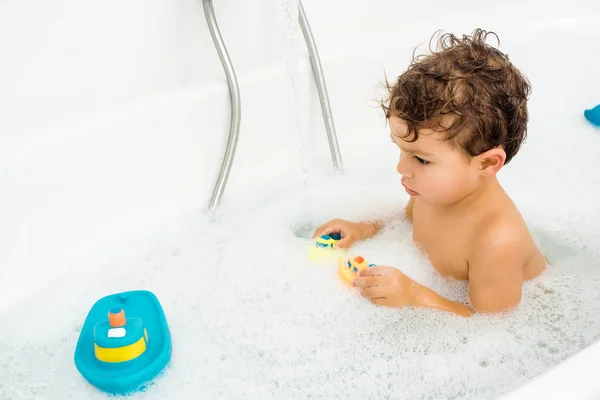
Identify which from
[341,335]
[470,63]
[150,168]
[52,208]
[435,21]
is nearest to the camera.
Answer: [470,63]

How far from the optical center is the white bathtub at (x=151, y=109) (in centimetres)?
121

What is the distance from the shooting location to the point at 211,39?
142cm

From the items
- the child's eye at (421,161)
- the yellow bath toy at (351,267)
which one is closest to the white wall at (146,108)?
the yellow bath toy at (351,267)

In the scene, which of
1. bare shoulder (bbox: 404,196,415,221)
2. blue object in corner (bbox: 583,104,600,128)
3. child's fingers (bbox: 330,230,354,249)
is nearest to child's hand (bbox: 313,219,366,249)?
child's fingers (bbox: 330,230,354,249)

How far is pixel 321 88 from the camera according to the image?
1.49 meters

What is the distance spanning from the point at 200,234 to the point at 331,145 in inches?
14.0

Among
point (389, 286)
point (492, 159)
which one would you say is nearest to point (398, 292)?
point (389, 286)

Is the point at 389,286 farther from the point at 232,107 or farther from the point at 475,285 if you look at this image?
the point at 232,107

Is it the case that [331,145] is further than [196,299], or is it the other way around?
[331,145]

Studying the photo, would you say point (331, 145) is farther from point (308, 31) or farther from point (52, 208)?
point (52, 208)

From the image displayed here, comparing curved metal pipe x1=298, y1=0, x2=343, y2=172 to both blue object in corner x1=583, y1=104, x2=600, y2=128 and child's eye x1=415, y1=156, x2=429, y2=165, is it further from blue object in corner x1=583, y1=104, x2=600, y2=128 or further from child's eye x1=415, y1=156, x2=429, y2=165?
blue object in corner x1=583, y1=104, x2=600, y2=128

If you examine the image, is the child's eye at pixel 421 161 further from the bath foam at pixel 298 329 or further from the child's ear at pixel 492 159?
the bath foam at pixel 298 329

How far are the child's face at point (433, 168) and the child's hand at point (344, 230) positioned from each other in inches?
8.4

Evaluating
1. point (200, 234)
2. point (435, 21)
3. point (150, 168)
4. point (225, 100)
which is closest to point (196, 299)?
point (200, 234)
